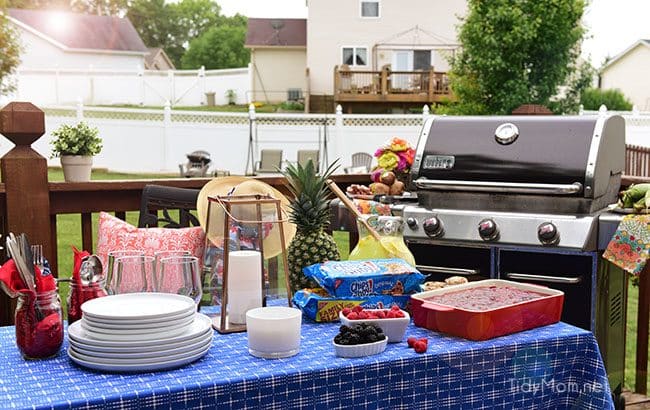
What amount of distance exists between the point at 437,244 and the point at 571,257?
0.57 meters

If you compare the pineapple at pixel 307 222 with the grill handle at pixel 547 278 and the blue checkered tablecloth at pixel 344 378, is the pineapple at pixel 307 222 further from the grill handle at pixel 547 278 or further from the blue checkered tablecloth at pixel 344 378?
the grill handle at pixel 547 278

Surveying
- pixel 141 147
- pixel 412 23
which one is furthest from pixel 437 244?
pixel 412 23

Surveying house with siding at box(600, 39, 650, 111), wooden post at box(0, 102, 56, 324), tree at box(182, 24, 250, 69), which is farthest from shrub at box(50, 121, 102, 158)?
tree at box(182, 24, 250, 69)

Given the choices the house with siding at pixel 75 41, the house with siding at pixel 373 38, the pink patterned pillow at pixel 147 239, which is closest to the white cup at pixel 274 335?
the pink patterned pillow at pixel 147 239

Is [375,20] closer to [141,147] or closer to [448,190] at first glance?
[141,147]

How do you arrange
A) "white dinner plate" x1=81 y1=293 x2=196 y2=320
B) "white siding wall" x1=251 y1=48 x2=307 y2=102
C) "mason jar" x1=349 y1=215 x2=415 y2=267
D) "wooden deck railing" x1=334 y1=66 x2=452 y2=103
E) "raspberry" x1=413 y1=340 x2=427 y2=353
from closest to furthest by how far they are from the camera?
"white dinner plate" x1=81 y1=293 x2=196 y2=320
"raspberry" x1=413 y1=340 x2=427 y2=353
"mason jar" x1=349 y1=215 x2=415 y2=267
"wooden deck railing" x1=334 y1=66 x2=452 y2=103
"white siding wall" x1=251 y1=48 x2=307 y2=102

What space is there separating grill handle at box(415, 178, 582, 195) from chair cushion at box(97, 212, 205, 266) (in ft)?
3.42

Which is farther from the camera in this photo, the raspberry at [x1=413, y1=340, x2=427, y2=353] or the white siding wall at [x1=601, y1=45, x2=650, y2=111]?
the white siding wall at [x1=601, y1=45, x2=650, y2=111]

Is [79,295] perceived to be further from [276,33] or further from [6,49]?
[276,33]

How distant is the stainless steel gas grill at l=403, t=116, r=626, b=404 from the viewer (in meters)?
2.96

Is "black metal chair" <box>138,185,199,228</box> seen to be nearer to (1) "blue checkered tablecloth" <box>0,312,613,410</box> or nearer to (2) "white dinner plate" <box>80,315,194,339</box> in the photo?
(1) "blue checkered tablecloth" <box>0,312,613,410</box>

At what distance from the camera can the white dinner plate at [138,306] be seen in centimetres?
158

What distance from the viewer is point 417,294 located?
195cm

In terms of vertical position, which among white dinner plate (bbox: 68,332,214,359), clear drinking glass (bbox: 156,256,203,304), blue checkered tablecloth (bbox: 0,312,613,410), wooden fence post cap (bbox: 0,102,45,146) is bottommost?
blue checkered tablecloth (bbox: 0,312,613,410)
